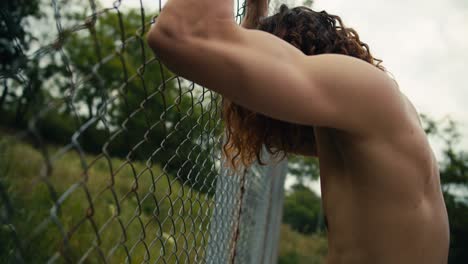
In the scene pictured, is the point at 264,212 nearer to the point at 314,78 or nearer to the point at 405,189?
the point at 405,189

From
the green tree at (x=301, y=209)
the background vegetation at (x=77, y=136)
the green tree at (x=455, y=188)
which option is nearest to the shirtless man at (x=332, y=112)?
the background vegetation at (x=77, y=136)

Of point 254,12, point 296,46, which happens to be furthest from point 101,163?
point 296,46

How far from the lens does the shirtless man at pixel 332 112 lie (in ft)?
3.71

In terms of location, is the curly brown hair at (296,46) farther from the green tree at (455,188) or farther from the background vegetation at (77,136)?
the green tree at (455,188)

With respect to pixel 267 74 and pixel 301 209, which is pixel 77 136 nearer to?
pixel 267 74

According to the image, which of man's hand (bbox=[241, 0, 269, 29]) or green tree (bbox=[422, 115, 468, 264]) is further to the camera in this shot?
green tree (bbox=[422, 115, 468, 264])

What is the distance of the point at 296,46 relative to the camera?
1651mm

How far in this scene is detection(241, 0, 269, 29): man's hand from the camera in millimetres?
1989

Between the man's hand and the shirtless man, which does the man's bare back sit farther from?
the man's hand

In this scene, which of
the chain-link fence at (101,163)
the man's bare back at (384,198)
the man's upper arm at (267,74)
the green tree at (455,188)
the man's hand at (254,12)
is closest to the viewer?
the man's upper arm at (267,74)

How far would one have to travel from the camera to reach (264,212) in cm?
493

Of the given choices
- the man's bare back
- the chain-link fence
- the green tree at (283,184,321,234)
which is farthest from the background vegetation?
the green tree at (283,184,321,234)

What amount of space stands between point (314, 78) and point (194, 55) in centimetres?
29

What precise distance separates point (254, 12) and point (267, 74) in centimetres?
94
